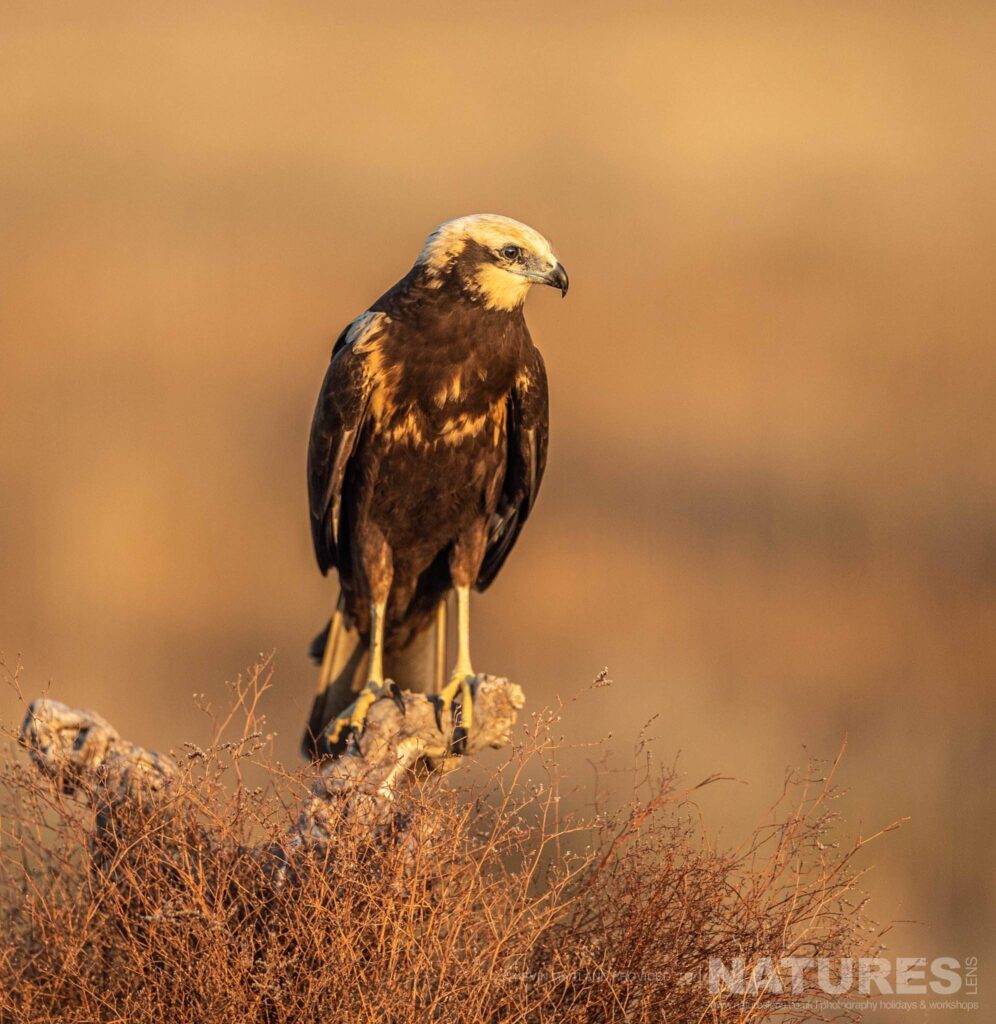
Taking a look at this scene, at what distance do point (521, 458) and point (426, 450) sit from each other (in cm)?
37

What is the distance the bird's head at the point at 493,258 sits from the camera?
192 inches

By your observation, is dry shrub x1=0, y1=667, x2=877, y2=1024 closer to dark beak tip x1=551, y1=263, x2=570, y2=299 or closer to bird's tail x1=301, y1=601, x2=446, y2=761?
bird's tail x1=301, y1=601, x2=446, y2=761

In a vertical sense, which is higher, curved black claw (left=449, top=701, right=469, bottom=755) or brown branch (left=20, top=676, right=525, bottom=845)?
curved black claw (left=449, top=701, right=469, bottom=755)

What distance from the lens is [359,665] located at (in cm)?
540

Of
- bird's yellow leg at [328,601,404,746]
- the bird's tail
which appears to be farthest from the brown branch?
the bird's tail

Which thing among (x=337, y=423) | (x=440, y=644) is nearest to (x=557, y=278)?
(x=337, y=423)

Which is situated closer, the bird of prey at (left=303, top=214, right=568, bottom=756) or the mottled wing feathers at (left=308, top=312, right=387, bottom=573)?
the bird of prey at (left=303, top=214, right=568, bottom=756)

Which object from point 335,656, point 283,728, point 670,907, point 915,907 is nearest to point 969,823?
point 915,907

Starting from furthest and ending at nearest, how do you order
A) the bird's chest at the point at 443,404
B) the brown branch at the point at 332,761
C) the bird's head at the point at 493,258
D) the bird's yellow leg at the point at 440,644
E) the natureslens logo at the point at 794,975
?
the bird's yellow leg at the point at 440,644 < the bird's chest at the point at 443,404 < the bird's head at the point at 493,258 < the brown branch at the point at 332,761 < the natureslens logo at the point at 794,975

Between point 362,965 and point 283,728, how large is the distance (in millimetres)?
7624

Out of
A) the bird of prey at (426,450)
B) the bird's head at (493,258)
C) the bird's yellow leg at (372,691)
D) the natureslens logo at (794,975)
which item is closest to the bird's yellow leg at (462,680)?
the bird of prey at (426,450)

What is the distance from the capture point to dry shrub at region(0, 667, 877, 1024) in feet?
11.2

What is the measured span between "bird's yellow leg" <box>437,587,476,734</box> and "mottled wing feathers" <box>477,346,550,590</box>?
9.1 inches

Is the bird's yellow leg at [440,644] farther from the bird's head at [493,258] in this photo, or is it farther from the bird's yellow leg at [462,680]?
the bird's head at [493,258]
